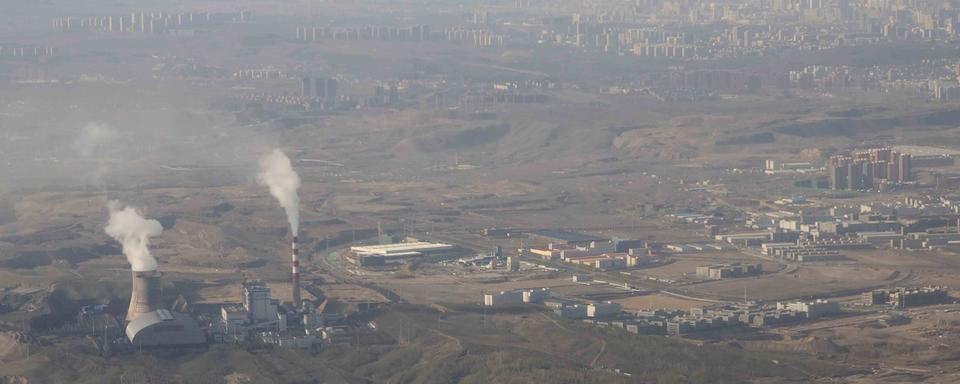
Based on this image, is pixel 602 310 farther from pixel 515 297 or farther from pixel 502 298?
pixel 515 297

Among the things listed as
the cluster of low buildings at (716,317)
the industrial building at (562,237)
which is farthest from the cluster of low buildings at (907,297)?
the industrial building at (562,237)

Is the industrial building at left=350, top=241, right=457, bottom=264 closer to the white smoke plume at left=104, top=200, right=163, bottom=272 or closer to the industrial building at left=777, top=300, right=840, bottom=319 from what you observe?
the white smoke plume at left=104, top=200, right=163, bottom=272

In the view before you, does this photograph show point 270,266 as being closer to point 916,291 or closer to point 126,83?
point 916,291

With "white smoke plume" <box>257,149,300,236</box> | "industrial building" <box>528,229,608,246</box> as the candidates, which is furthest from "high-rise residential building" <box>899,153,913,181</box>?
"white smoke plume" <box>257,149,300,236</box>

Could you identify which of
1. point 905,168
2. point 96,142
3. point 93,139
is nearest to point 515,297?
point 905,168

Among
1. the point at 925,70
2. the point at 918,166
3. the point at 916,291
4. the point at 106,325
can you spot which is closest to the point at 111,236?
the point at 106,325

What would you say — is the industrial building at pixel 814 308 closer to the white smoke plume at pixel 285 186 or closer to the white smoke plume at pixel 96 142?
the white smoke plume at pixel 285 186
